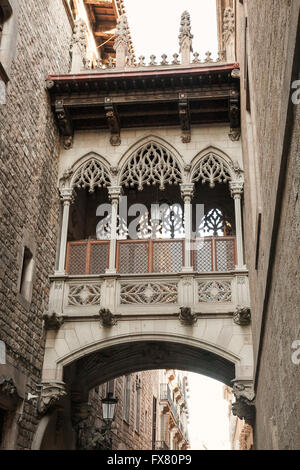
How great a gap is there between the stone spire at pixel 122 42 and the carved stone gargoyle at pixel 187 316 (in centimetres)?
585

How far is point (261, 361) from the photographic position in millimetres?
8406

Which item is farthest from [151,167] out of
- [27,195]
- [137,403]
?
[137,403]

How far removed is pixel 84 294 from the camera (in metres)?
11.4

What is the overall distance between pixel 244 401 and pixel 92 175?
553 cm

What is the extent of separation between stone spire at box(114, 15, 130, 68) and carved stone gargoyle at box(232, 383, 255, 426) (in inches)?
292

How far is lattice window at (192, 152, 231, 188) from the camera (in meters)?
12.1

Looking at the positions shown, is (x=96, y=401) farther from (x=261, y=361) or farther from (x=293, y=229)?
(x=293, y=229)

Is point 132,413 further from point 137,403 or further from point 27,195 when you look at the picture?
point 27,195

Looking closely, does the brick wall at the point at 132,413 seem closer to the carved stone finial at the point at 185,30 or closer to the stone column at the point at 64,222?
the stone column at the point at 64,222

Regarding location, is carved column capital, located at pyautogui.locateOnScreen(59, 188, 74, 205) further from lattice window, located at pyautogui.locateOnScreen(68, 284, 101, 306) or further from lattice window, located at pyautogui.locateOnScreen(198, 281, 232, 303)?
lattice window, located at pyautogui.locateOnScreen(198, 281, 232, 303)

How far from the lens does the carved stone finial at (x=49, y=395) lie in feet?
34.1

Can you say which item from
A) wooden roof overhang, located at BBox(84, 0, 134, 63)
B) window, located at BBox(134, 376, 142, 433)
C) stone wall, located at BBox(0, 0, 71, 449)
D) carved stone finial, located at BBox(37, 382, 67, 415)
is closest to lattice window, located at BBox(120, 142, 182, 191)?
stone wall, located at BBox(0, 0, 71, 449)

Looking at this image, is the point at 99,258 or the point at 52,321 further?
the point at 99,258
